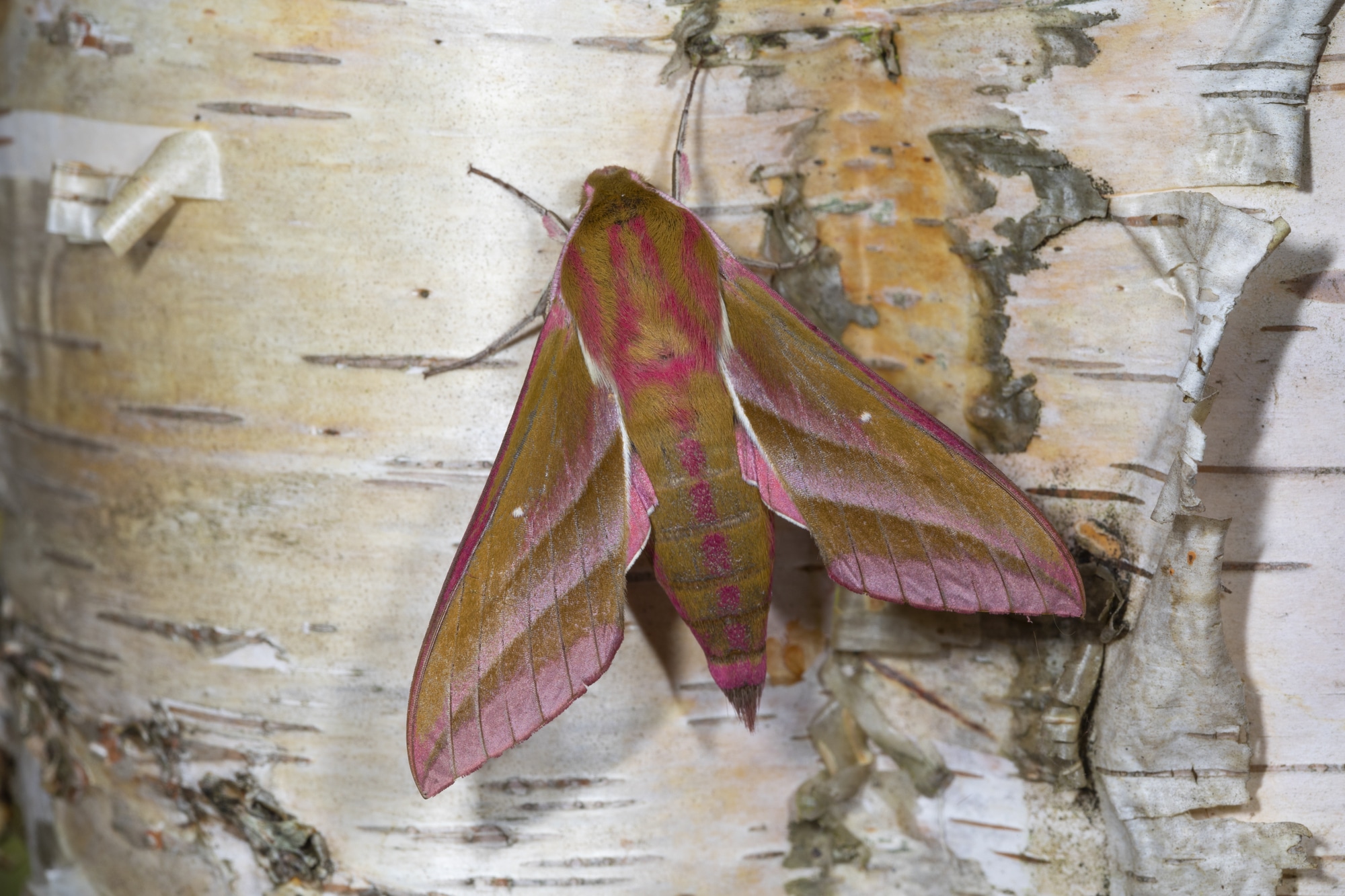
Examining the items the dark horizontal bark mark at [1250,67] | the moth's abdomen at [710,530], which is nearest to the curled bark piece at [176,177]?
the moth's abdomen at [710,530]

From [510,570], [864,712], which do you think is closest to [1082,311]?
[864,712]

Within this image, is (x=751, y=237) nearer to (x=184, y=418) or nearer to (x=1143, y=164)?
(x=1143, y=164)

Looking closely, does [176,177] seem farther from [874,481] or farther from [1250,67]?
[1250,67]

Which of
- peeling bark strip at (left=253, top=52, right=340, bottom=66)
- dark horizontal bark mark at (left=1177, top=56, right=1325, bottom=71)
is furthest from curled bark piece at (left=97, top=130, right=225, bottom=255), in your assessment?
dark horizontal bark mark at (left=1177, top=56, right=1325, bottom=71)

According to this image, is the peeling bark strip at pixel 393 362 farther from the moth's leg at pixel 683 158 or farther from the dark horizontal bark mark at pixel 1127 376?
the dark horizontal bark mark at pixel 1127 376

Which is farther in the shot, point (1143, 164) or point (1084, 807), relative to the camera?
point (1084, 807)

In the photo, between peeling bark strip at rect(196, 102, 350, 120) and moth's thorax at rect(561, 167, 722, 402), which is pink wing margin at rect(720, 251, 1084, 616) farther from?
peeling bark strip at rect(196, 102, 350, 120)

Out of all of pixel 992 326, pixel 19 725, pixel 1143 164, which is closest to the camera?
pixel 1143 164
